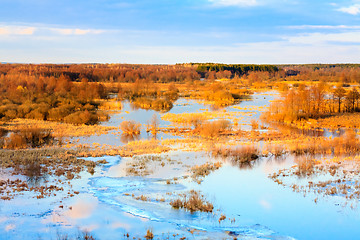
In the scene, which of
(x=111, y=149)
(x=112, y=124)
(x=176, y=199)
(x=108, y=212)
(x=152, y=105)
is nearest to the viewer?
(x=108, y=212)

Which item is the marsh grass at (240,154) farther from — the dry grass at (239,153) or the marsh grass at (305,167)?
the marsh grass at (305,167)

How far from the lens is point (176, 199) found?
1190cm

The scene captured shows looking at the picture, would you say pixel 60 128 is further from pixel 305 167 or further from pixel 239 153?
pixel 305 167

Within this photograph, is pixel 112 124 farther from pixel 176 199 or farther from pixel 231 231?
pixel 231 231

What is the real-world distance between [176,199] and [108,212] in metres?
2.24

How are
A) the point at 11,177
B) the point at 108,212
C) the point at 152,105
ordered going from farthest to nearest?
the point at 152,105, the point at 11,177, the point at 108,212

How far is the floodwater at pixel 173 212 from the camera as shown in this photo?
9602 millimetres

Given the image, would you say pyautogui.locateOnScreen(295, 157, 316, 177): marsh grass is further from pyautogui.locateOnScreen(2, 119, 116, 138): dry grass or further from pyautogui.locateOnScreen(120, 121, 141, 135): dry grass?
pyautogui.locateOnScreen(2, 119, 116, 138): dry grass

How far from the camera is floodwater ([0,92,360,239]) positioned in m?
9.60

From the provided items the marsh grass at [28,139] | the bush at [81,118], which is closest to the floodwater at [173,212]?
the marsh grass at [28,139]

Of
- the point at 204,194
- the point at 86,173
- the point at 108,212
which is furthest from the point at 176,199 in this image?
the point at 86,173

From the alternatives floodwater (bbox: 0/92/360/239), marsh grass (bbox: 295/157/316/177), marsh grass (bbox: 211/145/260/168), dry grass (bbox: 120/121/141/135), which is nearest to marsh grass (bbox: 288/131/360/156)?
marsh grass (bbox: 295/157/316/177)

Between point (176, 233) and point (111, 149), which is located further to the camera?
point (111, 149)

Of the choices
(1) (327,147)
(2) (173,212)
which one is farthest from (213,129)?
(2) (173,212)
